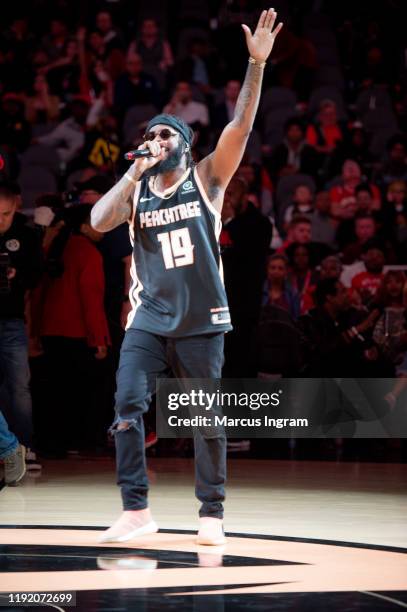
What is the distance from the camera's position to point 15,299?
873 cm

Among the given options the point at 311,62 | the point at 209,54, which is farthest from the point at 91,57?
the point at 311,62

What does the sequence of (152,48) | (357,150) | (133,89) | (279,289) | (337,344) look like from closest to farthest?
1. (337,344)
2. (279,289)
3. (357,150)
4. (133,89)
5. (152,48)

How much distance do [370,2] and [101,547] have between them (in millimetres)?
12575

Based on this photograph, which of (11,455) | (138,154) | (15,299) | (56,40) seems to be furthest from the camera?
(56,40)

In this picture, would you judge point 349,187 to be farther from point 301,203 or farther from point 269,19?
point 269,19

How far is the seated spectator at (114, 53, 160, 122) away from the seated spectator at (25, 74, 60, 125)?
745 mm

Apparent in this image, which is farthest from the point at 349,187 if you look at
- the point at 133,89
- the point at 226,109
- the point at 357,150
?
the point at 133,89

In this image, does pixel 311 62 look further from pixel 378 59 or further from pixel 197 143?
pixel 197 143

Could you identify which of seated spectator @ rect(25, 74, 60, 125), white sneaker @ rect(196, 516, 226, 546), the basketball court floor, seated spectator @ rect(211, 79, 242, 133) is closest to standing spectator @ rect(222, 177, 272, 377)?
the basketball court floor

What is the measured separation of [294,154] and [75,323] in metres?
5.47

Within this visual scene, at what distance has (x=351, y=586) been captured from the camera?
472 centimetres

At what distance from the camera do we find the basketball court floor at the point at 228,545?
453 centimetres

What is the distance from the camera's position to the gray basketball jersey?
5.93m

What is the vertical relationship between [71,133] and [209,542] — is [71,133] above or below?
above
